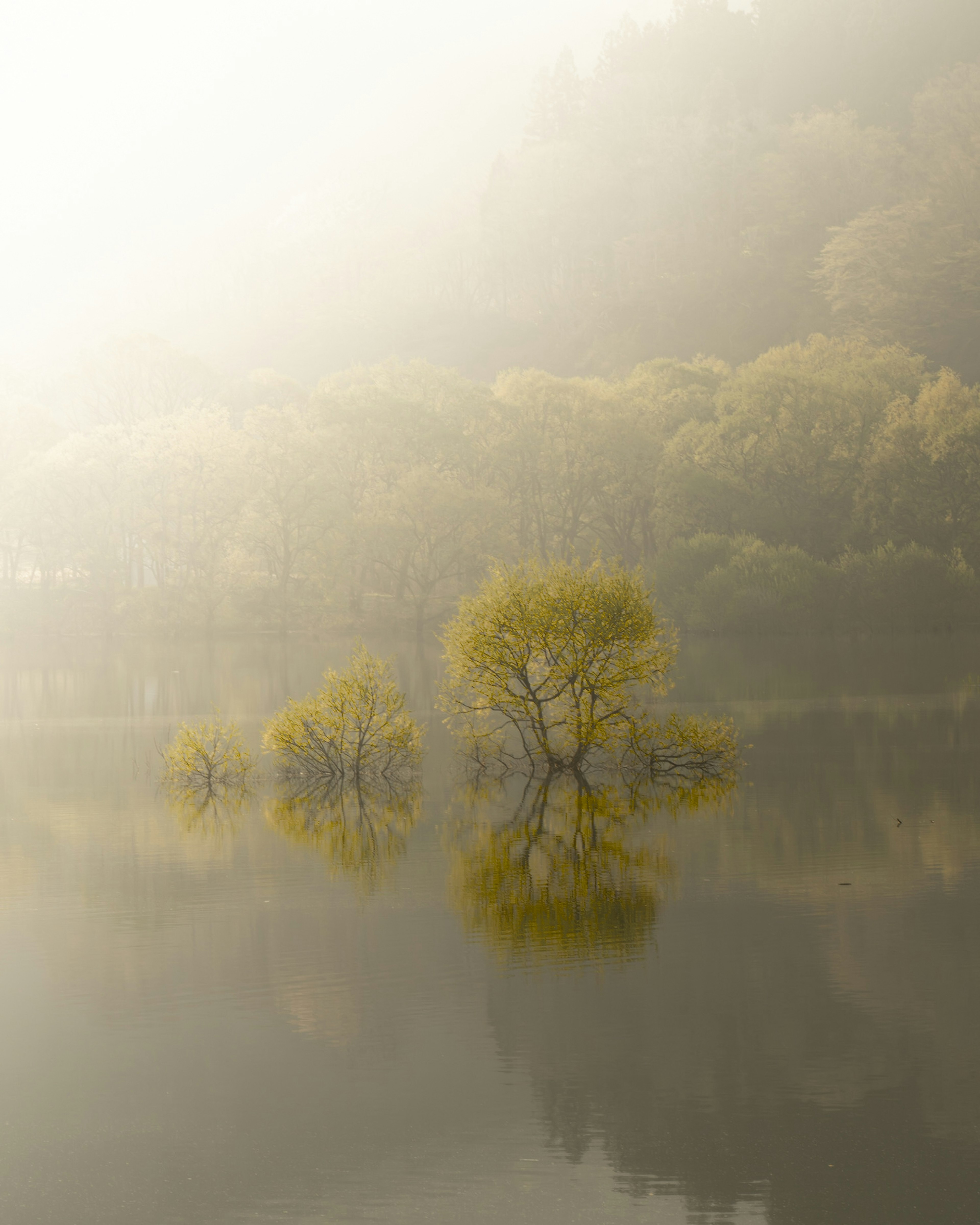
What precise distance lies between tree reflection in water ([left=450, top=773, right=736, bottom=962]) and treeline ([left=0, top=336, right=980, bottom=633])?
50894 mm

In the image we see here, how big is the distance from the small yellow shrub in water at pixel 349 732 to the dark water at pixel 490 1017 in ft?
8.46

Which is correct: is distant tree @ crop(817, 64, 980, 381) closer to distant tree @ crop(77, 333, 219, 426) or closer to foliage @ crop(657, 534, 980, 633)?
foliage @ crop(657, 534, 980, 633)

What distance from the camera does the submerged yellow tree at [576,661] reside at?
25.6m

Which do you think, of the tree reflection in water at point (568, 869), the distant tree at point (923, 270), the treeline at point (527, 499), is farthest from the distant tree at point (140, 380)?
the tree reflection in water at point (568, 869)

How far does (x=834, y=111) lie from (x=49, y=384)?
9781cm

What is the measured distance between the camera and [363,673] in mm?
25703

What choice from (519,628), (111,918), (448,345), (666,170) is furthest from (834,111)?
(111,918)

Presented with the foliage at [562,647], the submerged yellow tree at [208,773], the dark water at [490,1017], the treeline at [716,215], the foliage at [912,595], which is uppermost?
the treeline at [716,215]

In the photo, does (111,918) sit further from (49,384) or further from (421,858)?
(49,384)

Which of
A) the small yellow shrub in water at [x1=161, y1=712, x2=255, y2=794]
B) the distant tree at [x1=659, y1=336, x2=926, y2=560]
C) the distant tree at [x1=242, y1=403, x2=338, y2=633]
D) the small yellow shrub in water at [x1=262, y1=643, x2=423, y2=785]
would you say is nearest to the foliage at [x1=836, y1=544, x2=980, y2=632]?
the distant tree at [x1=659, y1=336, x2=926, y2=560]

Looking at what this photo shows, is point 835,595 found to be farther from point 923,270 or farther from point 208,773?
point 208,773

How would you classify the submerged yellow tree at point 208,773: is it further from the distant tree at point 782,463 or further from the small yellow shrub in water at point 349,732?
the distant tree at point 782,463

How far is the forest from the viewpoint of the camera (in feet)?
259

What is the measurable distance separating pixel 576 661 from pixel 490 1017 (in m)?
13.9
